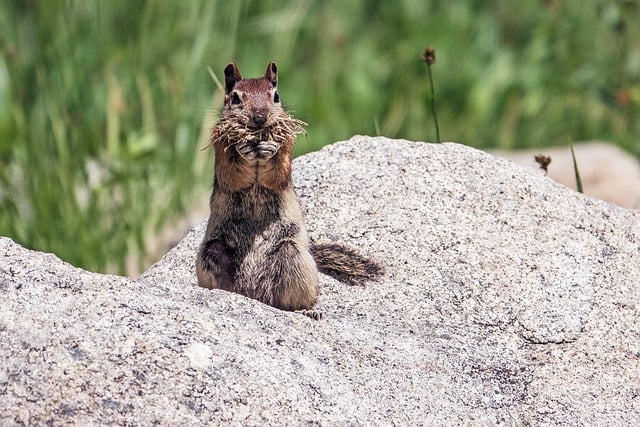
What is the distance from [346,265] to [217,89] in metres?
4.24

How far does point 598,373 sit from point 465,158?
4.04ft

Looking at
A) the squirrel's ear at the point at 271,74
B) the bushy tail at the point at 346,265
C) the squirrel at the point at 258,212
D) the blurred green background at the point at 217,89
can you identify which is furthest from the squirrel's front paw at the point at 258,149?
the blurred green background at the point at 217,89

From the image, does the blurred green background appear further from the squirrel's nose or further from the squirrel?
the squirrel's nose

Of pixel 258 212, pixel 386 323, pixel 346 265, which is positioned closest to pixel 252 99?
pixel 258 212

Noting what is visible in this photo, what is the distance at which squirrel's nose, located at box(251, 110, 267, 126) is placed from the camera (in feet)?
14.4

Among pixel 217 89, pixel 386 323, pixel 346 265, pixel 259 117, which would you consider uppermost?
pixel 259 117

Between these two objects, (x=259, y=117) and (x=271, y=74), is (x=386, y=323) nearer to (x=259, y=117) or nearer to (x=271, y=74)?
(x=259, y=117)

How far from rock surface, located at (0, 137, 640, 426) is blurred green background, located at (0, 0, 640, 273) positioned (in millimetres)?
1923

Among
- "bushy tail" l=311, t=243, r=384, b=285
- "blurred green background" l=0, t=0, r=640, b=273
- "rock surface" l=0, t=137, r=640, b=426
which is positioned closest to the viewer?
"rock surface" l=0, t=137, r=640, b=426

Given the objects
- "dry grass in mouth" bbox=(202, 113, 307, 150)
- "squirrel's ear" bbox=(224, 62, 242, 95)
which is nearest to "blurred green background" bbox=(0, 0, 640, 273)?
"squirrel's ear" bbox=(224, 62, 242, 95)

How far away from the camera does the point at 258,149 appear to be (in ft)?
14.5

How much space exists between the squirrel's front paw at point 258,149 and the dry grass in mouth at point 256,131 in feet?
0.08

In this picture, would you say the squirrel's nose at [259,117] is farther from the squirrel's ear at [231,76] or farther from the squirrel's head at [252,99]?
the squirrel's ear at [231,76]

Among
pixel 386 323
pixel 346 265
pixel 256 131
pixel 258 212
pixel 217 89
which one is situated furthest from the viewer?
pixel 217 89
